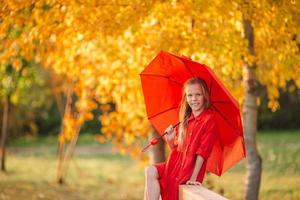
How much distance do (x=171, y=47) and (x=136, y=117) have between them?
2.48 m

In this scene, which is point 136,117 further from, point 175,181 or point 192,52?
point 175,181

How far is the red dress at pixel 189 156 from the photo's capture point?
5.25m

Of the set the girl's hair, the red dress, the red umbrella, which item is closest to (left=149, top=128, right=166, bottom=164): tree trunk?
the red umbrella

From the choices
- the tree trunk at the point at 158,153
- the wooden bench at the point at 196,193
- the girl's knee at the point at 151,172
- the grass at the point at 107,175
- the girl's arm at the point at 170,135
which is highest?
the girl's arm at the point at 170,135

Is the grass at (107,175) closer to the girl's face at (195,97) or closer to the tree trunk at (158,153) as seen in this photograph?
the tree trunk at (158,153)

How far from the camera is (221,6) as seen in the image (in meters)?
6.37

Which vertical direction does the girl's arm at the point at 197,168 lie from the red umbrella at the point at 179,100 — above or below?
below

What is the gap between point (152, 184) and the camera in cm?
530

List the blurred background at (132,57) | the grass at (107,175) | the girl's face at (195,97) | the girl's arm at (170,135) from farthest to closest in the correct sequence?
the grass at (107,175) < the blurred background at (132,57) < the girl's arm at (170,135) < the girl's face at (195,97)

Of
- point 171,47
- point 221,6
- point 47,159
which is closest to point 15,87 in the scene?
point 47,159

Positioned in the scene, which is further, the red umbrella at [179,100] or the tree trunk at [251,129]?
the tree trunk at [251,129]

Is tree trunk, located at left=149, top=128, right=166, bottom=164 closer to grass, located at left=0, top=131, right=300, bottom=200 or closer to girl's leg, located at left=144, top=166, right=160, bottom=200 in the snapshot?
grass, located at left=0, top=131, right=300, bottom=200

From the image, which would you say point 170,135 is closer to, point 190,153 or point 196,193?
point 190,153

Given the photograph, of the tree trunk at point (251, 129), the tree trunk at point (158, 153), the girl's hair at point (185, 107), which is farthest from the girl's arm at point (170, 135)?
the tree trunk at point (158, 153)
